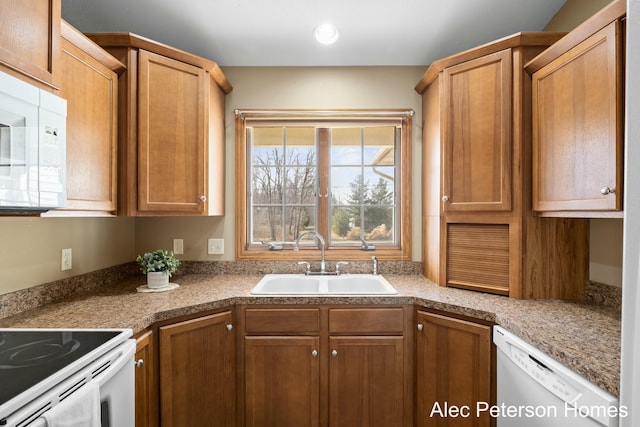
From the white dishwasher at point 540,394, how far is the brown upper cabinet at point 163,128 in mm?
1748

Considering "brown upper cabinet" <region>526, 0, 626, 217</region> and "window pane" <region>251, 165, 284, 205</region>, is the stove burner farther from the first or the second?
"brown upper cabinet" <region>526, 0, 626, 217</region>

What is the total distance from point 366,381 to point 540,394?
2.76ft

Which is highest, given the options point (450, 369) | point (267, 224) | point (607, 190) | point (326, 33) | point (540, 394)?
point (326, 33)

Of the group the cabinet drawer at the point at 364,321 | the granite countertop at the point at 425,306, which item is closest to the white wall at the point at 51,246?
the granite countertop at the point at 425,306

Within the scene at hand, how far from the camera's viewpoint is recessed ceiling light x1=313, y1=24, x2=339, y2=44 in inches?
74.0

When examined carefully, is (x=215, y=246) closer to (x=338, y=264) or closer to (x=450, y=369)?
(x=338, y=264)

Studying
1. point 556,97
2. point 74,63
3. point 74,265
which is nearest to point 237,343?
point 74,265

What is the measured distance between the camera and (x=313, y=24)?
1.91 metres

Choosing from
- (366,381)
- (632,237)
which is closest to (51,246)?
(366,381)

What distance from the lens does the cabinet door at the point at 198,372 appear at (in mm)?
1486

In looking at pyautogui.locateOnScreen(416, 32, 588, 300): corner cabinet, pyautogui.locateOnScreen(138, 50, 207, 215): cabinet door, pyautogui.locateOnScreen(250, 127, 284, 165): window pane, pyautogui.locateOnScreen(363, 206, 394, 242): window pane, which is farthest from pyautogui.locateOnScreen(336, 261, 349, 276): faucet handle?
pyautogui.locateOnScreen(138, 50, 207, 215): cabinet door

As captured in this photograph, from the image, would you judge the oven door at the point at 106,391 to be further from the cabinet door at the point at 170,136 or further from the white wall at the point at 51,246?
the cabinet door at the point at 170,136

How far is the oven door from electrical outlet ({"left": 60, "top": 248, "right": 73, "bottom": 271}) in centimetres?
76

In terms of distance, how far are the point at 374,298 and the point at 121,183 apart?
1.51 meters
